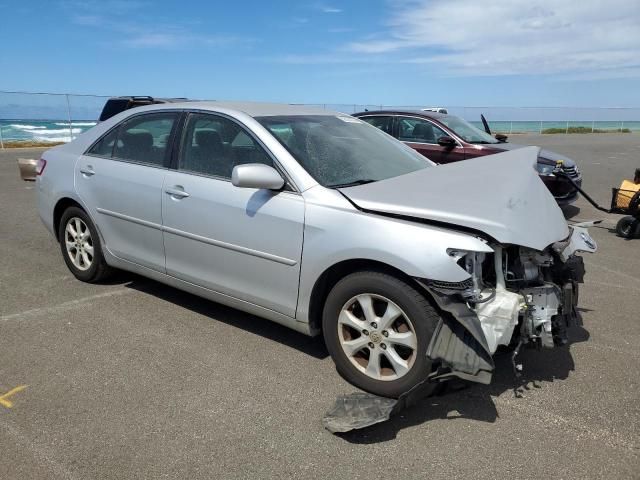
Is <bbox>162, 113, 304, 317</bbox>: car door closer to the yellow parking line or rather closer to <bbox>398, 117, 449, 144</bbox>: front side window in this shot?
the yellow parking line

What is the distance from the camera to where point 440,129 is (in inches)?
379

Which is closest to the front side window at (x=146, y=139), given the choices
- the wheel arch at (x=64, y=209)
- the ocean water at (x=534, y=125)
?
the wheel arch at (x=64, y=209)

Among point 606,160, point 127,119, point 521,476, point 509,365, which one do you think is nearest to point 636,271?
point 509,365

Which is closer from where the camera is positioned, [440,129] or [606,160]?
[440,129]

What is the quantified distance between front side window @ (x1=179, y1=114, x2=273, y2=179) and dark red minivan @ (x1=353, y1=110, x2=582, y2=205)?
5938 mm

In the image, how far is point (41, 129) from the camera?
24.9 m

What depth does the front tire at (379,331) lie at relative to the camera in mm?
2988

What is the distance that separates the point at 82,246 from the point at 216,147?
1.91 metres

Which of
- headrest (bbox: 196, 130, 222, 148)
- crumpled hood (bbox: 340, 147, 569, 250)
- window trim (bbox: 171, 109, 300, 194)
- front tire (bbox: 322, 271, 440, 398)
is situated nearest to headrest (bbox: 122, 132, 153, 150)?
window trim (bbox: 171, 109, 300, 194)

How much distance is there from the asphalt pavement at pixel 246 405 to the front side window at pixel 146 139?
1.27m

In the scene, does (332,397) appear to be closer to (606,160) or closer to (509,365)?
(509,365)

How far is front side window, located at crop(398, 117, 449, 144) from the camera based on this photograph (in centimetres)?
970

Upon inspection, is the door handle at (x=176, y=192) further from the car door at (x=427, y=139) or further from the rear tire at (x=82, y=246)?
the car door at (x=427, y=139)

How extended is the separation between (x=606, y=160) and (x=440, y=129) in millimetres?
11517
